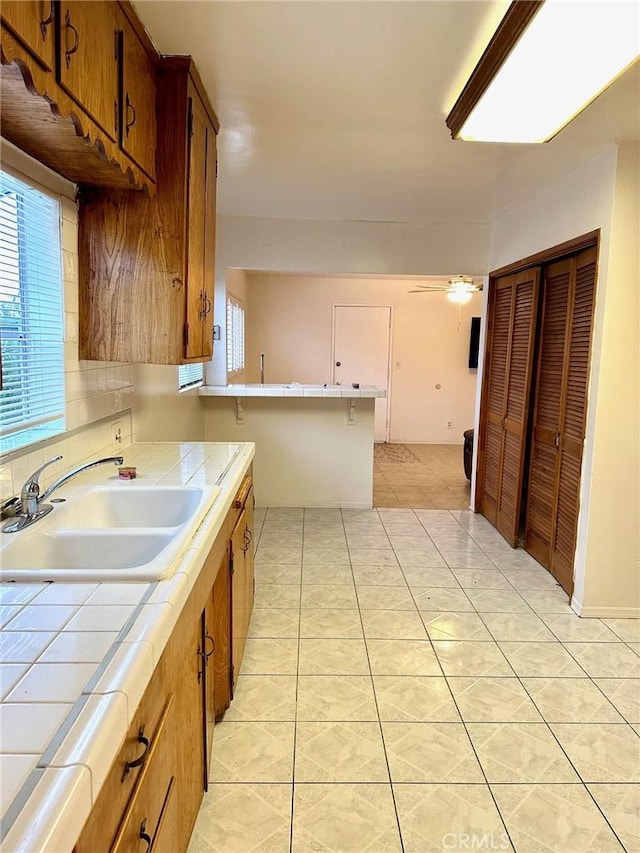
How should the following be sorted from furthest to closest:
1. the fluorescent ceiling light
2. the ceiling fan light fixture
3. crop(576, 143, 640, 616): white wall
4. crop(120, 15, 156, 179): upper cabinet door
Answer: the ceiling fan light fixture → crop(576, 143, 640, 616): white wall → crop(120, 15, 156, 179): upper cabinet door → the fluorescent ceiling light

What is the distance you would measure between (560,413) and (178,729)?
272 centimetres

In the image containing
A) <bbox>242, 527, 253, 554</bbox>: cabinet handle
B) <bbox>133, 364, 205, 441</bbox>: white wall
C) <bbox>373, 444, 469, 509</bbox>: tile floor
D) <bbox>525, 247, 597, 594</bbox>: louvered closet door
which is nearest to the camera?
<bbox>242, 527, 253, 554</bbox>: cabinet handle

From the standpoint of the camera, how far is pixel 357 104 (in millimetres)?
2066

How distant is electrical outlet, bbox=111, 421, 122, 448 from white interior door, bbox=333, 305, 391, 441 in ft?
16.4

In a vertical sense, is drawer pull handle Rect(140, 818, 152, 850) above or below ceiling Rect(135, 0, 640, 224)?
below

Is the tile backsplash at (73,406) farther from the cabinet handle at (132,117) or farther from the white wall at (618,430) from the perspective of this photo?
the white wall at (618,430)

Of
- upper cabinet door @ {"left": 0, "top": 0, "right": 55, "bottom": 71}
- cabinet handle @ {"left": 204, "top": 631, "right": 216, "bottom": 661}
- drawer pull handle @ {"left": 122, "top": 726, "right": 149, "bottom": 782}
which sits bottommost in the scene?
cabinet handle @ {"left": 204, "top": 631, "right": 216, "bottom": 661}

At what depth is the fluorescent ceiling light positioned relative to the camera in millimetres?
1365

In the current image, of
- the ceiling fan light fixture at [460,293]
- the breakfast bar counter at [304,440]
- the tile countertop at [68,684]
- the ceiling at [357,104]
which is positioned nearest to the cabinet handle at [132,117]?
the ceiling at [357,104]

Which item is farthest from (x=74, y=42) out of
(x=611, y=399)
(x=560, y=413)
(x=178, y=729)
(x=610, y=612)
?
(x=610, y=612)

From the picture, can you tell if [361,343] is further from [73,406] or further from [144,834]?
[144,834]

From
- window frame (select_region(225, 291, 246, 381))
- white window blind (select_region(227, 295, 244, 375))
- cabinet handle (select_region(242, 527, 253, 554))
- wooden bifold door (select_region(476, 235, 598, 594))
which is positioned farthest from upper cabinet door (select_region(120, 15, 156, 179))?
white window blind (select_region(227, 295, 244, 375))

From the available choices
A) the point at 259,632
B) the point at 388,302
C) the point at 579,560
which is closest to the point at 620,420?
the point at 579,560

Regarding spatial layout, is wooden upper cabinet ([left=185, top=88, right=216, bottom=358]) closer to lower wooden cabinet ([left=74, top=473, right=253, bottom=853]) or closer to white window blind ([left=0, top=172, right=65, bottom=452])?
white window blind ([left=0, top=172, right=65, bottom=452])
